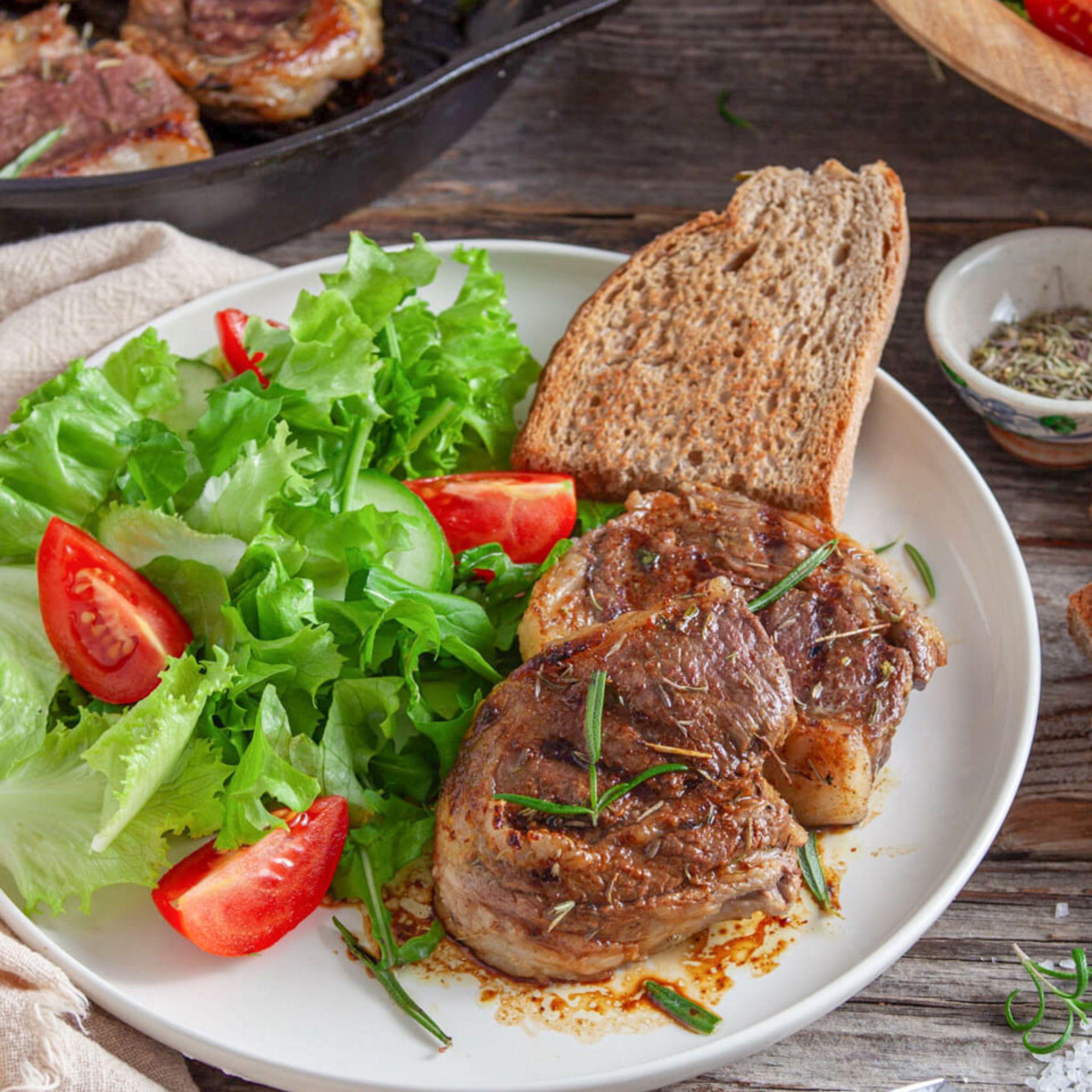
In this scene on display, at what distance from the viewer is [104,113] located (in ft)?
15.9

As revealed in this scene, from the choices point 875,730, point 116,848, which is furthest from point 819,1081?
point 116,848

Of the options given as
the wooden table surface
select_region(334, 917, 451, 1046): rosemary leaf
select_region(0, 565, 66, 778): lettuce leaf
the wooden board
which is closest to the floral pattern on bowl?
the wooden table surface

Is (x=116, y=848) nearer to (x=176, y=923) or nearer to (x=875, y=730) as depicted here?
(x=176, y=923)

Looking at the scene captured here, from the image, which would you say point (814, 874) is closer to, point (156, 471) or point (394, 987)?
point (394, 987)

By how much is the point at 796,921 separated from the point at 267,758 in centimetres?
125

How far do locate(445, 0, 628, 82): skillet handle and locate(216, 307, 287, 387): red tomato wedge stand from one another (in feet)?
3.89

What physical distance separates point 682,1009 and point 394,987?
24.7 inches

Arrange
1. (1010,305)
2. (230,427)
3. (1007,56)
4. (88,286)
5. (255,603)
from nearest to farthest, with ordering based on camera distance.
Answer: (255,603) → (230,427) → (1007,56) → (88,286) → (1010,305)

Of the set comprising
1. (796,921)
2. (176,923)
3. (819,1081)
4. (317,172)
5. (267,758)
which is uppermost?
(317,172)

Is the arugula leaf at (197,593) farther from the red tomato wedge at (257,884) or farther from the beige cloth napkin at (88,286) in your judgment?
the beige cloth napkin at (88,286)

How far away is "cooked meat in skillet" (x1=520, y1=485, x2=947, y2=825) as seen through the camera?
2.88m

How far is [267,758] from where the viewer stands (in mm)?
2764

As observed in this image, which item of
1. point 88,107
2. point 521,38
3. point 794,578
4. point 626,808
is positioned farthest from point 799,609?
point 88,107

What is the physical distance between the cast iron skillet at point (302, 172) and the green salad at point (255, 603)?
2.44 ft
